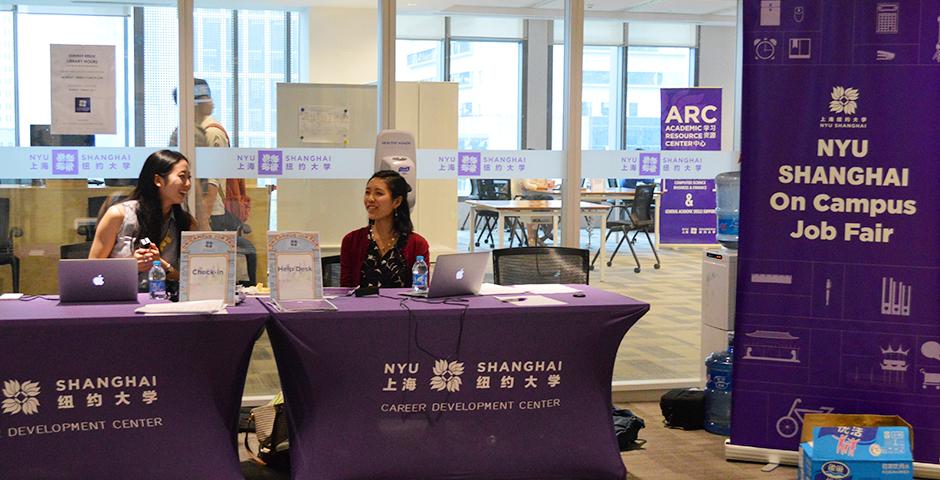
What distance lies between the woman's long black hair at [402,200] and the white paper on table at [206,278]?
1094 mm

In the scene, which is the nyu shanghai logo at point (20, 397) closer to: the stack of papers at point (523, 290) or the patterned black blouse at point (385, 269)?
the patterned black blouse at point (385, 269)

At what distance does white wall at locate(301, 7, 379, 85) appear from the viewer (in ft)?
18.8

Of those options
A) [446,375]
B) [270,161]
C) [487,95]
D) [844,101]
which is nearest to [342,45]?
[270,161]

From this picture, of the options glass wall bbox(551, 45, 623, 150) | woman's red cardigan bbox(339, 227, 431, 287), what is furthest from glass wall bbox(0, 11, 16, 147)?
glass wall bbox(551, 45, 623, 150)

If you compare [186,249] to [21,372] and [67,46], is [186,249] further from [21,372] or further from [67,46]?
[67,46]

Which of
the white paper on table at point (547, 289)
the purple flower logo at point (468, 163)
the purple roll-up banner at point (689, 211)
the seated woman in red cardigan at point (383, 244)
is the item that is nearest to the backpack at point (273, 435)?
the seated woman in red cardigan at point (383, 244)

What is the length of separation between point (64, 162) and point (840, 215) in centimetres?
379

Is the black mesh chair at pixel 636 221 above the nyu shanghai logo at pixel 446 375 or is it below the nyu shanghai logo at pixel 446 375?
above

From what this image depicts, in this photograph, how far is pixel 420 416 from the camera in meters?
3.94

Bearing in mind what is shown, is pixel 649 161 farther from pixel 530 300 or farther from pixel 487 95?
pixel 530 300

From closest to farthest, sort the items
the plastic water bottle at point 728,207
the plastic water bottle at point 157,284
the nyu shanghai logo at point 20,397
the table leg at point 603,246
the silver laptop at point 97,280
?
the nyu shanghai logo at point 20,397 < the silver laptop at point 97,280 < the plastic water bottle at point 157,284 < the plastic water bottle at point 728,207 < the table leg at point 603,246

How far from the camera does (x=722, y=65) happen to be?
619 centimetres

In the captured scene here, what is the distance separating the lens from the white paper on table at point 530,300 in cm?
404

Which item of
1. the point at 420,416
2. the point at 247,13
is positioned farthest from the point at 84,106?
the point at 420,416
